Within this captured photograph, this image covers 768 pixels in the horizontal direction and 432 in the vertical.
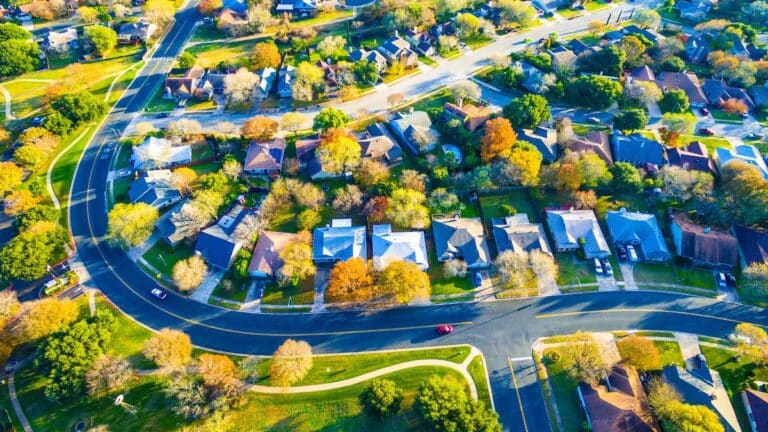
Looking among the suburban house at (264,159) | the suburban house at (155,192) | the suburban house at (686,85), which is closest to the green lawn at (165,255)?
the suburban house at (155,192)

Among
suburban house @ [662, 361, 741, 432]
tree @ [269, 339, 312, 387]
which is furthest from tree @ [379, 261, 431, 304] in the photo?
suburban house @ [662, 361, 741, 432]

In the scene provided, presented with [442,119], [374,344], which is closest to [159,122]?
[442,119]

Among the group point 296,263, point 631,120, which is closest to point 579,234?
point 631,120

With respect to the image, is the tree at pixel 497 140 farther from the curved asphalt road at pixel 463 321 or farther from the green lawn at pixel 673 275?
the green lawn at pixel 673 275

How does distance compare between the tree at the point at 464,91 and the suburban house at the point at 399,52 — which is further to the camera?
the suburban house at the point at 399,52

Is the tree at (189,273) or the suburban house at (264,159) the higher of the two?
the suburban house at (264,159)

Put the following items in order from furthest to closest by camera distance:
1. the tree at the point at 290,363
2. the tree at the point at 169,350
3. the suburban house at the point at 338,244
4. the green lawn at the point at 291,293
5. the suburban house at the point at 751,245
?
the suburban house at the point at 338,244 < the suburban house at the point at 751,245 < the green lawn at the point at 291,293 < the tree at the point at 169,350 < the tree at the point at 290,363
